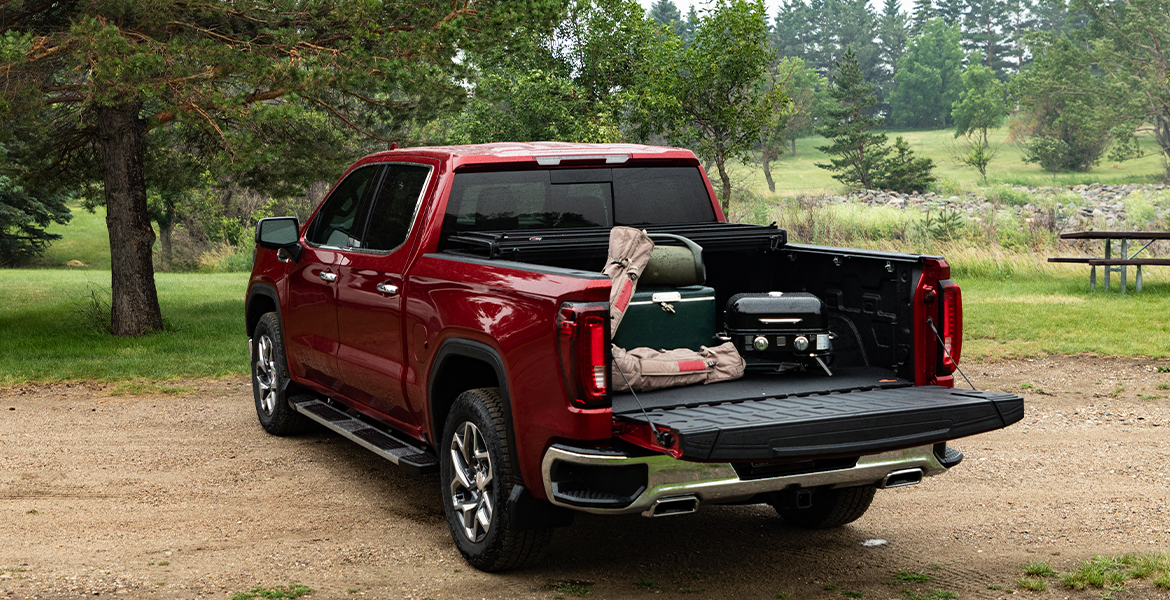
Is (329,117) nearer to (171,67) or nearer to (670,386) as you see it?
(171,67)

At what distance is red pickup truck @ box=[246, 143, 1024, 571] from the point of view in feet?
13.7

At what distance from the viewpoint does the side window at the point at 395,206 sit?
5.89m

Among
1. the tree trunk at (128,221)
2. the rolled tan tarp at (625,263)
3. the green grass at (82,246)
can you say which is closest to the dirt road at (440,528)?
the rolled tan tarp at (625,263)

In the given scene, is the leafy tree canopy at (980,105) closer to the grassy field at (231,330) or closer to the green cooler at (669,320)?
the grassy field at (231,330)

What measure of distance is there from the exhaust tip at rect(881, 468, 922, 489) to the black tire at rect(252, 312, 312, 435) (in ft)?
14.5

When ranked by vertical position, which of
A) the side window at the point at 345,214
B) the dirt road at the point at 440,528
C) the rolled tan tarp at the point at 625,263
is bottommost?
the dirt road at the point at 440,528

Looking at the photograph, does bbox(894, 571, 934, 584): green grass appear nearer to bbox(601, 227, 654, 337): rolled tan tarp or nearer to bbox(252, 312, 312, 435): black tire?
bbox(601, 227, 654, 337): rolled tan tarp

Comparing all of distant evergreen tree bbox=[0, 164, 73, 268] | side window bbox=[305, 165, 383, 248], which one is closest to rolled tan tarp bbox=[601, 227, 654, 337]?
side window bbox=[305, 165, 383, 248]

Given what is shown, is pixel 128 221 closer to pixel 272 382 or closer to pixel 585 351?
pixel 272 382

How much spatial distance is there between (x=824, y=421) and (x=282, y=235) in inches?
166

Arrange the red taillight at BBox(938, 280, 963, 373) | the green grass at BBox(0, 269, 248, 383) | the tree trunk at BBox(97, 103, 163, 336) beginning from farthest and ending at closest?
the tree trunk at BBox(97, 103, 163, 336), the green grass at BBox(0, 269, 248, 383), the red taillight at BBox(938, 280, 963, 373)

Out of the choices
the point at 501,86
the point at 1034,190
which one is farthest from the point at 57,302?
the point at 1034,190

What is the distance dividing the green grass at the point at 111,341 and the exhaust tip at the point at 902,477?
7.91 meters

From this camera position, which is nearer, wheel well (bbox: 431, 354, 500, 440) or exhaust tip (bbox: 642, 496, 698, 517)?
exhaust tip (bbox: 642, 496, 698, 517)
